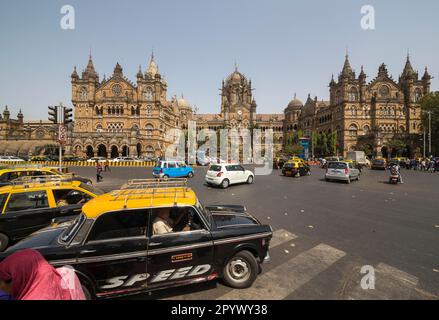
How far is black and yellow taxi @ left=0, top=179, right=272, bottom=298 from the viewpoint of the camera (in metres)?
3.08

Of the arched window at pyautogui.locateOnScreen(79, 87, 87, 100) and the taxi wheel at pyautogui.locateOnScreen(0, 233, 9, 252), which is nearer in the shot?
the taxi wheel at pyautogui.locateOnScreen(0, 233, 9, 252)

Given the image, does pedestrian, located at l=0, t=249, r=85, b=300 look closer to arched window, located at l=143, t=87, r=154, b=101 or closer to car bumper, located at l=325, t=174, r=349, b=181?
car bumper, located at l=325, t=174, r=349, b=181

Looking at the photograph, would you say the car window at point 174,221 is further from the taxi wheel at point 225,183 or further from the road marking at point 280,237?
the taxi wheel at point 225,183

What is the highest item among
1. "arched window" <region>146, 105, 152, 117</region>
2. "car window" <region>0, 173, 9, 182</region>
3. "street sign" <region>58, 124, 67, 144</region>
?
"arched window" <region>146, 105, 152, 117</region>

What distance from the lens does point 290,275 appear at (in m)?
3.96

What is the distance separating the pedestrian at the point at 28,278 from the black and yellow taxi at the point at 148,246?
137 centimetres

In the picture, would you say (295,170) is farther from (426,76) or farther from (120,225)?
(426,76)

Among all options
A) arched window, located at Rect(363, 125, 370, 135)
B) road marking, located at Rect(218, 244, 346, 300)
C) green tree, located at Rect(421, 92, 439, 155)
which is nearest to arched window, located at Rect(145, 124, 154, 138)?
road marking, located at Rect(218, 244, 346, 300)

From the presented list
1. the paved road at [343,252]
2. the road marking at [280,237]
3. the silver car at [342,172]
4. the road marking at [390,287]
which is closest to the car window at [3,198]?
the paved road at [343,252]

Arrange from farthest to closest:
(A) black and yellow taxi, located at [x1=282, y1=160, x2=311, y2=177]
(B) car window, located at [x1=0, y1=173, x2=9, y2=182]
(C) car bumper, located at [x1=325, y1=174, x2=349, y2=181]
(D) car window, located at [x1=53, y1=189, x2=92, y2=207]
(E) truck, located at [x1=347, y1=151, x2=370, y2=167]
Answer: (E) truck, located at [x1=347, y1=151, x2=370, y2=167]
(A) black and yellow taxi, located at [x1=282, y1=160, x2=311, y2=177]
(C) car bumper, located at [x1=325, y1=174, x2=349, y2=181]
(B) car window, located at [x1=0, y1=173, x2=9, y2=182]
(D) car window, located at [x1=53, y1=189, x2=92, y2=207]

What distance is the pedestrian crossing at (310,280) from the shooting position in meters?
3.38

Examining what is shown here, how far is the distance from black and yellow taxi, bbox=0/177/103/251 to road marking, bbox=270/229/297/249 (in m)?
5.12

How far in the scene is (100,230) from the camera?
3.28 m

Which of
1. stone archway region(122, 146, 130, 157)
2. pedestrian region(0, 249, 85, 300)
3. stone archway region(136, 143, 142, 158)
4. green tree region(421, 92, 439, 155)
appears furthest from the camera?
stone archway region(136, 143, 142, 158)
